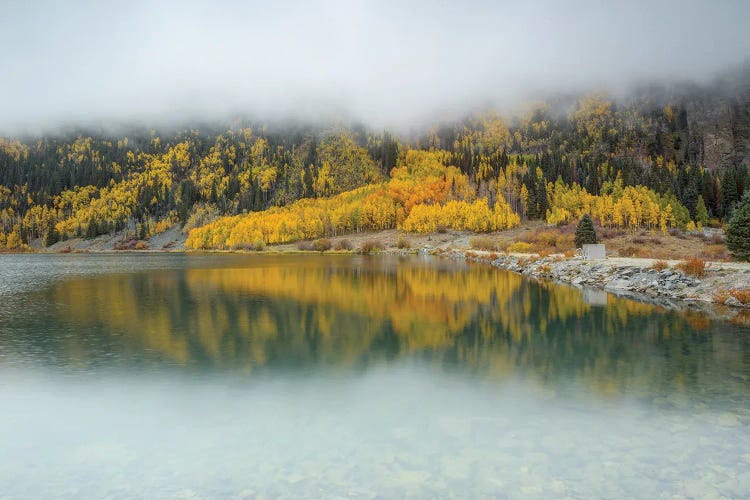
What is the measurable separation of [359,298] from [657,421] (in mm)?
22223

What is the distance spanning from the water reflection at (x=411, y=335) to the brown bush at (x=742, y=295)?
13.6ft

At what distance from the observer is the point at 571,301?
92.3 ft

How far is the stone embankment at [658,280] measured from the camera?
2588 centimetres

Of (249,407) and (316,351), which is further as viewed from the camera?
(316,351)

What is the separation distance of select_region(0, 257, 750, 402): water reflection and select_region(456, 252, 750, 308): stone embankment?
3259mm

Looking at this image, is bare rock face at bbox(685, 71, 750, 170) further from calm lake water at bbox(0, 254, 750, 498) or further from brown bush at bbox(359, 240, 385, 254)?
calm lake water at bbox(0, 254, 750, 498)

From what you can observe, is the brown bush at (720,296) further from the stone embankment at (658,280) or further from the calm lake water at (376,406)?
the calm lake water at (376,406)

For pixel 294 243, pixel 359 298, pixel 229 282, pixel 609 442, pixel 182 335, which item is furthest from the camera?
pixel 294 243

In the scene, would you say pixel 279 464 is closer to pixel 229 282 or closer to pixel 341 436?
pixel 341 436

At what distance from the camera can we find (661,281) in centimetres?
3044

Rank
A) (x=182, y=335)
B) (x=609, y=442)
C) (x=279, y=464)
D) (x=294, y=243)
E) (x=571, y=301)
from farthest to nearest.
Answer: (x=294, y=243)
(x=571, y=301)
(x=182, y=335)
(x=609, y=442)
(x=279, y=464)

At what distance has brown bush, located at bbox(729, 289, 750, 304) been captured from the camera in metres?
23.6

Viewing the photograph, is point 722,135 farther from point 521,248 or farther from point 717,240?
point 521,248

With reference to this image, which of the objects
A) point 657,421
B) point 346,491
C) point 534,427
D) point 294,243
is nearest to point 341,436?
point 346,491
